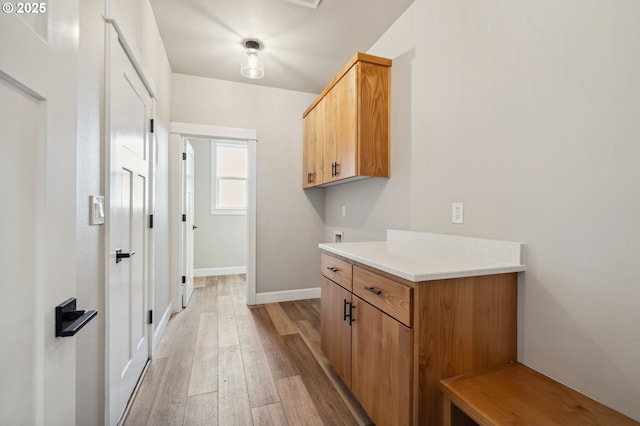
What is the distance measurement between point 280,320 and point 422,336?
6.62 feet

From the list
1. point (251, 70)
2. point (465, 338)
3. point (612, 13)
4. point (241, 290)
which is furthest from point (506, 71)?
point (241, 290)

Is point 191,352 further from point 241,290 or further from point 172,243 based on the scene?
point 241,290

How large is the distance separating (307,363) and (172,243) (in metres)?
1.95

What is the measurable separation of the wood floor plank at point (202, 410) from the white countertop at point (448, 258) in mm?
1132

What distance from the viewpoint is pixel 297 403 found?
1.61 meters

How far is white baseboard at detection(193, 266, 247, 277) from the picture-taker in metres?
4.60

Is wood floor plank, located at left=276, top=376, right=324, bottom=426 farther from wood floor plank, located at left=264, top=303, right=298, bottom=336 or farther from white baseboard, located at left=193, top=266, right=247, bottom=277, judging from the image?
white baseboard, located at left=193, top=266, right=247, bottom=277

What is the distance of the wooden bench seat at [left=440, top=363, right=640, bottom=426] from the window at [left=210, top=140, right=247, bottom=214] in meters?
4.34

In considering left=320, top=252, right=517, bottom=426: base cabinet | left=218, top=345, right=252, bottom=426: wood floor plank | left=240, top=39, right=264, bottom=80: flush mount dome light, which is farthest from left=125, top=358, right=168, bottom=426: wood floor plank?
left=240, top=39, right=264, bottom=80: flush mount dome light

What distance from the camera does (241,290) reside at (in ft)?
12.7

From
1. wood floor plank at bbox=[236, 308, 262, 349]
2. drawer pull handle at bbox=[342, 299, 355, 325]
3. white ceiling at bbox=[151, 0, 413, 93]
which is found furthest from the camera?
wood floor plank at bbox=[236, 308, 262, 349]

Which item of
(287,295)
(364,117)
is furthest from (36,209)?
(287,295)

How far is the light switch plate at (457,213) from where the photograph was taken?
1604 mm

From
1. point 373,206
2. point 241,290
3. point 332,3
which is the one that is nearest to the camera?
point 332,3
